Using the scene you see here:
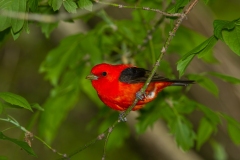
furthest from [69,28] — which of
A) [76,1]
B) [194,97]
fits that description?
[76,1]

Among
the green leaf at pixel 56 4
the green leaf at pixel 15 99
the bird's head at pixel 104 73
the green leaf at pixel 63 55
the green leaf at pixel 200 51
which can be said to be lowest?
the green leaf at pixel 15 99

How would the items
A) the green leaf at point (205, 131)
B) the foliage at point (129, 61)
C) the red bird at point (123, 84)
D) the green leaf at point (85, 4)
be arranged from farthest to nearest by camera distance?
the green leaf at point (205, 131) < the foliage at point (129, 61) < the red bird at point (123, 84) < the green leaf at point (85, 4)

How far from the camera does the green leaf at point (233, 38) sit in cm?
319

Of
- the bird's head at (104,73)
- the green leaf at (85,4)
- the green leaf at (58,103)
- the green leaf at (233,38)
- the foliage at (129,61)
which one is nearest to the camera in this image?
the green leaf at (233,38)

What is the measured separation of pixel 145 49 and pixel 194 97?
1.29 m

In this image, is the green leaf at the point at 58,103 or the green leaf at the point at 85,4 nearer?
the green leaf at the point at 85,4

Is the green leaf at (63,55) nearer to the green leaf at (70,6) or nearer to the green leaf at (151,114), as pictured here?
the green leaf at (151,114)

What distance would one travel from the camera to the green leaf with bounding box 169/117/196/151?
16.0ft

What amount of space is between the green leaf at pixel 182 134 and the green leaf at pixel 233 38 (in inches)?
71.8

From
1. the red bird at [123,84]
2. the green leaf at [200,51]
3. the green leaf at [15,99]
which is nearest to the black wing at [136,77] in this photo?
the red bird at [123,84]

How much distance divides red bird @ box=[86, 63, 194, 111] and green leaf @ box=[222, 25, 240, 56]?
3.95 feet

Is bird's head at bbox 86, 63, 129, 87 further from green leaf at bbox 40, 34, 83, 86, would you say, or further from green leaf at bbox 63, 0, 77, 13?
green leaf at bbox 63, 0, 77, 13

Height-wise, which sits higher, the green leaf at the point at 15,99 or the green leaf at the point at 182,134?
the green leaf at the point at 15,99

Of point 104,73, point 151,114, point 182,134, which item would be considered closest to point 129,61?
point 151,114
